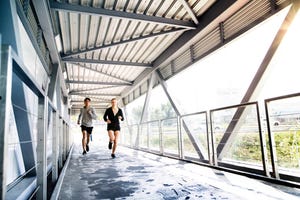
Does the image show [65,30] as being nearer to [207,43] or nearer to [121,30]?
[121,30]

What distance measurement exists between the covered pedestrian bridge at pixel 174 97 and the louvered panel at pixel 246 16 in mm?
19

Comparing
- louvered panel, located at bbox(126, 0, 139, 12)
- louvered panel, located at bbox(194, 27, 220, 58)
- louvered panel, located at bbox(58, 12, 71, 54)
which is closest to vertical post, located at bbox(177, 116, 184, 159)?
louvered panel, located at bbox(194, 27, 220, 58)

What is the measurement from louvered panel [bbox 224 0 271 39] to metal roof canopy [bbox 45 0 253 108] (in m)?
0.13

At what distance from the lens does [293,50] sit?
325 cm

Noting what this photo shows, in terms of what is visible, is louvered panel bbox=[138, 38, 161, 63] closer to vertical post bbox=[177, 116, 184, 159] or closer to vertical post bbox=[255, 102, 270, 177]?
vertical post bbox=[177, 116, 184, 159]

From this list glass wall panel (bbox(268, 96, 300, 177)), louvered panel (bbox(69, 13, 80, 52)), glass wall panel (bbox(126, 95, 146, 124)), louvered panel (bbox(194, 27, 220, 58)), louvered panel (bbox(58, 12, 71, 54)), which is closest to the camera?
glass wall panel (bbox(268, 96, 300, 177))

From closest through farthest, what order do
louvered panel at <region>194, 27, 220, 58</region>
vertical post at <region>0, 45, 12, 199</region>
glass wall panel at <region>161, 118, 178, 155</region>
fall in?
vertical post at <region>0, 45, 12, 199</region>
louvered panel at <region>194, 27, 220, 58</region>
glass wall panel at <region>161, 118, 178, 155</region>

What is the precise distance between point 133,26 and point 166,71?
281cm

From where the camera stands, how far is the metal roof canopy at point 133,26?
413 centimetres

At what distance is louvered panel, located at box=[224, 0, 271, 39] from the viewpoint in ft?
12.0

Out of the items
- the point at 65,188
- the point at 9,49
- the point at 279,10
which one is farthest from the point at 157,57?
the point at 9,49

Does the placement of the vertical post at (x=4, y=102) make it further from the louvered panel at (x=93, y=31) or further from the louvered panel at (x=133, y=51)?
the louvered panel at (x=133, y=51)

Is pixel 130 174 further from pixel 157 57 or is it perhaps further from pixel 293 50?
pixel 157 57

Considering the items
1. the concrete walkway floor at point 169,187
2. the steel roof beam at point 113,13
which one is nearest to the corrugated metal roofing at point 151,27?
the steel roof beam at point 113,13
